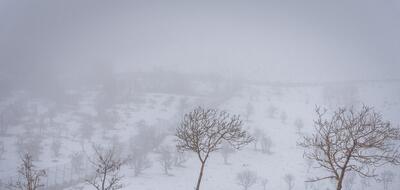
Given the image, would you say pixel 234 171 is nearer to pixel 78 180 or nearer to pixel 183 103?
pixel 78 180

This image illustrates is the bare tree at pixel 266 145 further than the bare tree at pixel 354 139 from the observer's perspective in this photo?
Yes

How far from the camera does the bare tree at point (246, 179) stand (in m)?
76.5

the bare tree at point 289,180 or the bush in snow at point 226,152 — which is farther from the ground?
the bush in snow at point 226,152

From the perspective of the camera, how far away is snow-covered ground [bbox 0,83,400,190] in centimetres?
8469

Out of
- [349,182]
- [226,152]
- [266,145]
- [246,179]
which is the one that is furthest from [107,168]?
[266,145]

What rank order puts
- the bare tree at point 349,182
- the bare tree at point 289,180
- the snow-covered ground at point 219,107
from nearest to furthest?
the bare tree at point 349,182 → the bare tree at point 289,180 → the snow-covered ground at point 219,107

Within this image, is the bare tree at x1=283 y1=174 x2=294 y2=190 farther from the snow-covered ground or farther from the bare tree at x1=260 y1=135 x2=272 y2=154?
the bare tree at x1=260 y1=135 x2=272 y2=154

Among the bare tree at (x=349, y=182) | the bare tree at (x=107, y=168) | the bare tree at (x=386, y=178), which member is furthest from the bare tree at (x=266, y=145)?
the bare tree at (x=107, y=168)

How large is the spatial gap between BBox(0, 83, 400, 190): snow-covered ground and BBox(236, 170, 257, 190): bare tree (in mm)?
2518

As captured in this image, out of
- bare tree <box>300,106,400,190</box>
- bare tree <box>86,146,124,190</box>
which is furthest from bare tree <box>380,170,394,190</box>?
bare tree <box>300,106,400,190</box>

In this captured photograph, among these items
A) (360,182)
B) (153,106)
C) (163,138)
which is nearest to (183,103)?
(153,106)

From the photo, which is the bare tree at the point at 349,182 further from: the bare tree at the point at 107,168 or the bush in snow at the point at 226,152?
the bare tree at the point at 107,168

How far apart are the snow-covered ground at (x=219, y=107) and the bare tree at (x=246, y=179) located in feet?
8.26

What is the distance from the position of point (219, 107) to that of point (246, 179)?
8140 centimetres
